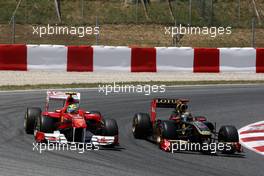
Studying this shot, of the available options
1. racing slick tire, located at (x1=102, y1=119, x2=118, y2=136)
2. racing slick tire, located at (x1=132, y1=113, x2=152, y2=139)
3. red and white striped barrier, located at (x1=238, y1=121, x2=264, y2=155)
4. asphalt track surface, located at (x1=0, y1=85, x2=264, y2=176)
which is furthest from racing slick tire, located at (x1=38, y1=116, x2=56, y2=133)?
red and white striped barrier, located at (x1=238, y1=121, x2=264, y2=155)

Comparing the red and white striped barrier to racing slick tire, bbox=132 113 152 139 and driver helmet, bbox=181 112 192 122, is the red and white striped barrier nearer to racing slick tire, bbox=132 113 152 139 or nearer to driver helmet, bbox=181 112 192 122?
driver helmet, bbox=181 112 192 122

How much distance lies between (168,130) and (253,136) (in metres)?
2.50

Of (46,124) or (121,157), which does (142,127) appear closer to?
(46,124)

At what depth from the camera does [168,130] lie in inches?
447

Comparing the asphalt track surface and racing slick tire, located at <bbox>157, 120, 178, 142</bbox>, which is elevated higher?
racing slick tire, located at <bbox>157, 120, 178, 142</bbox>

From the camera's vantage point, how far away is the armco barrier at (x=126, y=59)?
21.4m

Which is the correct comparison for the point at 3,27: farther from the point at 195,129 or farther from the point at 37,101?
the point at 195,129

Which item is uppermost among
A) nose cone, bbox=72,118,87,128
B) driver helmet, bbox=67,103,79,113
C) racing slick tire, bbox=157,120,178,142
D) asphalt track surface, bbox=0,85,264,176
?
driver helmet, bbox=67,103,79,113

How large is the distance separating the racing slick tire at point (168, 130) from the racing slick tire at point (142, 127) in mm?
844

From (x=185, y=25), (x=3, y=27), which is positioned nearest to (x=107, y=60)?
(x=3, y=27)

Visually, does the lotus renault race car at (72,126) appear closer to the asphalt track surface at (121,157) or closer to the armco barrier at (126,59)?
the asphalt track surface at (121,157)

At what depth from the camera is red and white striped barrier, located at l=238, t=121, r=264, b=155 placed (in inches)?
479

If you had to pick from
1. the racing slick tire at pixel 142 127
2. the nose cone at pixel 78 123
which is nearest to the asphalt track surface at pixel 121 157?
the racing slick tire at pixel 142 127

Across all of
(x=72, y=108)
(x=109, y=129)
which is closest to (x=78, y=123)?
(x=109, y=129)
